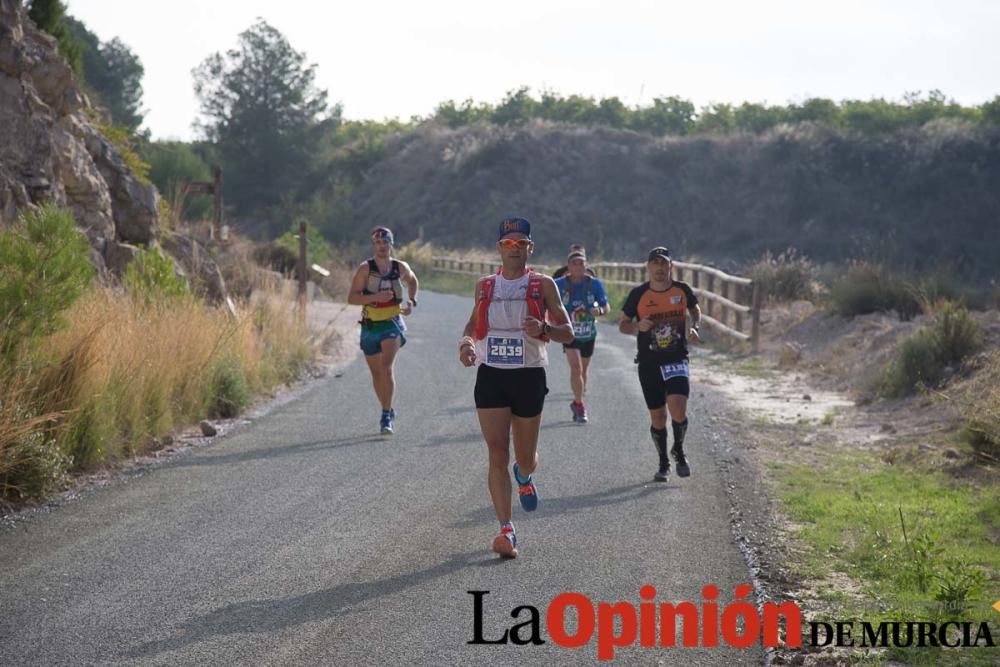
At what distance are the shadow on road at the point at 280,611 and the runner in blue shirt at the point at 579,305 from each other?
676 centimetres

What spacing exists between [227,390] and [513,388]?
24.1 feet

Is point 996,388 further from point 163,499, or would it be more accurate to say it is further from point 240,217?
point 240,217

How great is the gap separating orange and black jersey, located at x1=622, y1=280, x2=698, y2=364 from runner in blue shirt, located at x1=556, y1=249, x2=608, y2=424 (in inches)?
111

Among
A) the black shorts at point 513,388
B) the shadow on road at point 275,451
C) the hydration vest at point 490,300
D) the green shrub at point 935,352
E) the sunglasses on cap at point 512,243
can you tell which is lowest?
the shadow on road at point 275,451

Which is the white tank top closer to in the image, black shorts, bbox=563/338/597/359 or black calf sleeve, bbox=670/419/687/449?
black calf sleeve, bbox=670/419/687/449

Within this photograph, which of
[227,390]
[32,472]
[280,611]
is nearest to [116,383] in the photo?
[32,472]

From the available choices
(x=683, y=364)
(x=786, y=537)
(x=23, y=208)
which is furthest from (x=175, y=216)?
(x=786, y=537)

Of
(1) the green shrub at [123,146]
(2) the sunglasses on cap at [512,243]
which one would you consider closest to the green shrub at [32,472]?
(2) the sunglasses on cap at [512,243]

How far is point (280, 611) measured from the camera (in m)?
6.83

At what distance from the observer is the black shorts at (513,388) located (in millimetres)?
8383

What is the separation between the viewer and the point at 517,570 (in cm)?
784

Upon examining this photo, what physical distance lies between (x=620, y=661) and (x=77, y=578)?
315cm

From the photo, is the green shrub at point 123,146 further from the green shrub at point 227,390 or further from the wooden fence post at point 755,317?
the wooden fence post at point 755,317

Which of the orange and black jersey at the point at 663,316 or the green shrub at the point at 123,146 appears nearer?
the orange and black jersey at the point at 663,316
